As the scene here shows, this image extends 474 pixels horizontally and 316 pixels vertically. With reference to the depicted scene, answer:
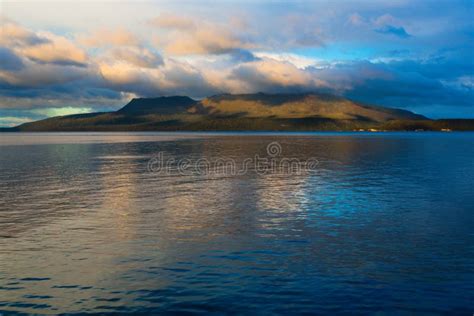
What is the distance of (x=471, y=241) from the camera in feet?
89.6

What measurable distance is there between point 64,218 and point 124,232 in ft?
23.4

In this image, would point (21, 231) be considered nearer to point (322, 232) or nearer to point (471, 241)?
point (322, 232)

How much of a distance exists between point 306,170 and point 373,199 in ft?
95.7

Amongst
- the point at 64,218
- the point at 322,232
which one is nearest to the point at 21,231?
the point at 64,218

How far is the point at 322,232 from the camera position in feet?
97.2

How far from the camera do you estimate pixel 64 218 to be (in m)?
34.3

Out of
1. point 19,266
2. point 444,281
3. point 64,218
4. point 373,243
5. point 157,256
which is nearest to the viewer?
point 444,281

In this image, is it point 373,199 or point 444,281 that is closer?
point 444,281

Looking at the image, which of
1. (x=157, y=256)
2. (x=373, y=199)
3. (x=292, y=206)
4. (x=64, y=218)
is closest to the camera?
(x=157, y=256)

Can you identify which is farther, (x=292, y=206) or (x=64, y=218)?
(x=292, y=206)

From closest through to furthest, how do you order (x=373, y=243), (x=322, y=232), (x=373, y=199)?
(x=373, y=243) < (x=322, y=232) < (x=373, y=199)

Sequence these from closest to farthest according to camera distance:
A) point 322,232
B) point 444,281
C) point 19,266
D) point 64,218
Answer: point 444,281, point 19,266, point 322,232, point 64,218

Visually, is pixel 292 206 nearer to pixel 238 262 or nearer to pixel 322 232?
pixel 322 232

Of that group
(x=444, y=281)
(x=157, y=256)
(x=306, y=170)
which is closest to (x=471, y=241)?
(x=444, y=281)
